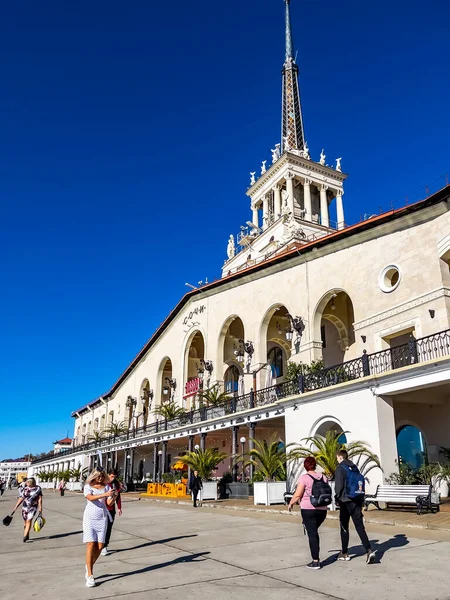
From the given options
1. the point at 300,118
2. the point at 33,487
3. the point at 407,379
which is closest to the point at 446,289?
the point at 407,379

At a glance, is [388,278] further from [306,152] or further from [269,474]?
[306,152]

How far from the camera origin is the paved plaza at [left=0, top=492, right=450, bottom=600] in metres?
5.55

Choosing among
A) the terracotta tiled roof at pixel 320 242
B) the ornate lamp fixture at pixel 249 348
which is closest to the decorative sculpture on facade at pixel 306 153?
the terracotta tiled roof at pixel 320 242

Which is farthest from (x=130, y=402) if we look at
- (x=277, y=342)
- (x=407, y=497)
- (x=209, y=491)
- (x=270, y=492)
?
(x=407, y=497)

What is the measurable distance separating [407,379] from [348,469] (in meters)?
8.53

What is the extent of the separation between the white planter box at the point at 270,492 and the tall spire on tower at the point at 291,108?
54.0 metres

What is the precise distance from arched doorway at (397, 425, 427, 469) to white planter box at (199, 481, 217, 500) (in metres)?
8.09

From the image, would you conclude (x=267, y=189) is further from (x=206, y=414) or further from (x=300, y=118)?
(x=206, y=414)

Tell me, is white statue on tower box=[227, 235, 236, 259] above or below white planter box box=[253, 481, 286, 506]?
above

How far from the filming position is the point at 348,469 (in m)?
7.49

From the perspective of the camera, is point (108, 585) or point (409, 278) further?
point (409, 278)

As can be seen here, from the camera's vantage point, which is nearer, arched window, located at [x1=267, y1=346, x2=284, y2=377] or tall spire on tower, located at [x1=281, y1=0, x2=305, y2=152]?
arched window, located at [x1=267, y1=346, x2=284, y2=377]

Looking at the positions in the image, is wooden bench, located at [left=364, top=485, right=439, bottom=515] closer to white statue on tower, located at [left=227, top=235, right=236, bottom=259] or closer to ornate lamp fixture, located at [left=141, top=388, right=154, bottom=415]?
ornate lamp fixture, located at [left=141, top=388, right=154, bottom=415]

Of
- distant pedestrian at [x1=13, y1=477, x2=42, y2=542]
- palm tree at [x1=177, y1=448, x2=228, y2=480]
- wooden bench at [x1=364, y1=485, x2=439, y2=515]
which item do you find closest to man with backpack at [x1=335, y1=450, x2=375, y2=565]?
wooden bench at [x1=364, y1=485, x2=439, y2=515]
